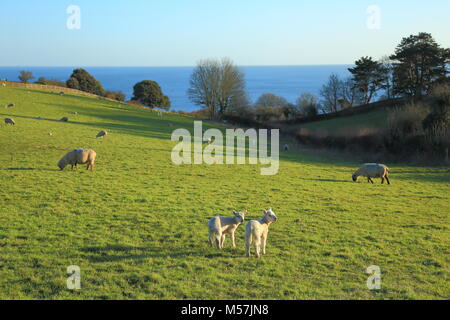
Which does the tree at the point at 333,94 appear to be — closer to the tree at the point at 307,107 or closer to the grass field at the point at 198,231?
the tree at the point at 307,107

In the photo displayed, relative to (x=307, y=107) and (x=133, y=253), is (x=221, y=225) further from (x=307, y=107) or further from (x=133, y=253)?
(x=307, y=107)

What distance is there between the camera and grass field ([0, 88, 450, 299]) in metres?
8.64

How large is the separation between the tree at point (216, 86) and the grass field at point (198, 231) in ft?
185

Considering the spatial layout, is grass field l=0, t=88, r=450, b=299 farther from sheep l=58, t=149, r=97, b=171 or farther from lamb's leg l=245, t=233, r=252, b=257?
sheep l=58, t=149, r=97, b=171

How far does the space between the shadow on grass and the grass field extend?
29 mm

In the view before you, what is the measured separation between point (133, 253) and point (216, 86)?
73081 mm

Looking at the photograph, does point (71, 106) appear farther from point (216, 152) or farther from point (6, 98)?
point (216, 152)

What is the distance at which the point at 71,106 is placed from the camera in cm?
4953

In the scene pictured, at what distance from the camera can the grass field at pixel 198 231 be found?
8.64 metres

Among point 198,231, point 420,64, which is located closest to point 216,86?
point 420,64

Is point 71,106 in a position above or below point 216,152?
above

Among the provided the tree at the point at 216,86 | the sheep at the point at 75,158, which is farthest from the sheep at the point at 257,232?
the tree at the point at 216,86
